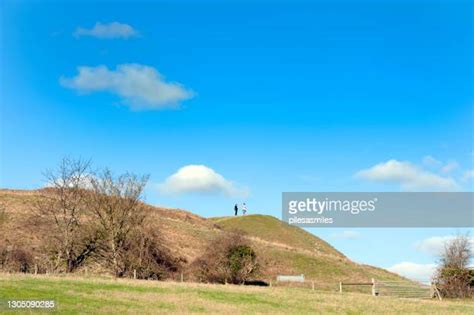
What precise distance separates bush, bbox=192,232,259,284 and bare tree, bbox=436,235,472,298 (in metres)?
17.0

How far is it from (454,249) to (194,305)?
31.4 m

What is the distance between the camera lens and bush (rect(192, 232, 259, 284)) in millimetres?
51062

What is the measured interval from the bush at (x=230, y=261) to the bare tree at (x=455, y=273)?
16998 millimetres

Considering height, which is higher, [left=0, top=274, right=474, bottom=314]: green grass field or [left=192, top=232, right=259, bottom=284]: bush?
[left=192, top=232, right=259, bottom=284]: bush

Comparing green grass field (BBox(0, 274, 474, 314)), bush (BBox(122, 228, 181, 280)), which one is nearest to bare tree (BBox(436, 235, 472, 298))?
green grass field (BBox(0, 274, 474, 314))

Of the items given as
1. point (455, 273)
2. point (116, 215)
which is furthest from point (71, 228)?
point (455, 273)

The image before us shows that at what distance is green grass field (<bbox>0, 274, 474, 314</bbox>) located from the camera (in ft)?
90.6

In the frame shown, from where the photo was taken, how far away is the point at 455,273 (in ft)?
156

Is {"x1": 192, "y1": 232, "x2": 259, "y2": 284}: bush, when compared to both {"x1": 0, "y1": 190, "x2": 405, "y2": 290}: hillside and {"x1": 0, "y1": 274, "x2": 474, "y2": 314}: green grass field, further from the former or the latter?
{"x1": 0, "y1": 274, "x2": 474, "y2": 314}: green grass field

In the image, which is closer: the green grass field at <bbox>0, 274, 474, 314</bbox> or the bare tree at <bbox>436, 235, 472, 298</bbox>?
the green grass field at <bbox>0, 274, 474, 314</bbox>

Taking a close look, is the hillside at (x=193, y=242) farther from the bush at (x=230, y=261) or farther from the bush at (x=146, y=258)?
the bush at (x=230, y=261)

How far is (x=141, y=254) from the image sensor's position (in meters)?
52.1

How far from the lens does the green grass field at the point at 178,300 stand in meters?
27.6

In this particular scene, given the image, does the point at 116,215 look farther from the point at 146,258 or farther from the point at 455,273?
the point at 455,273
